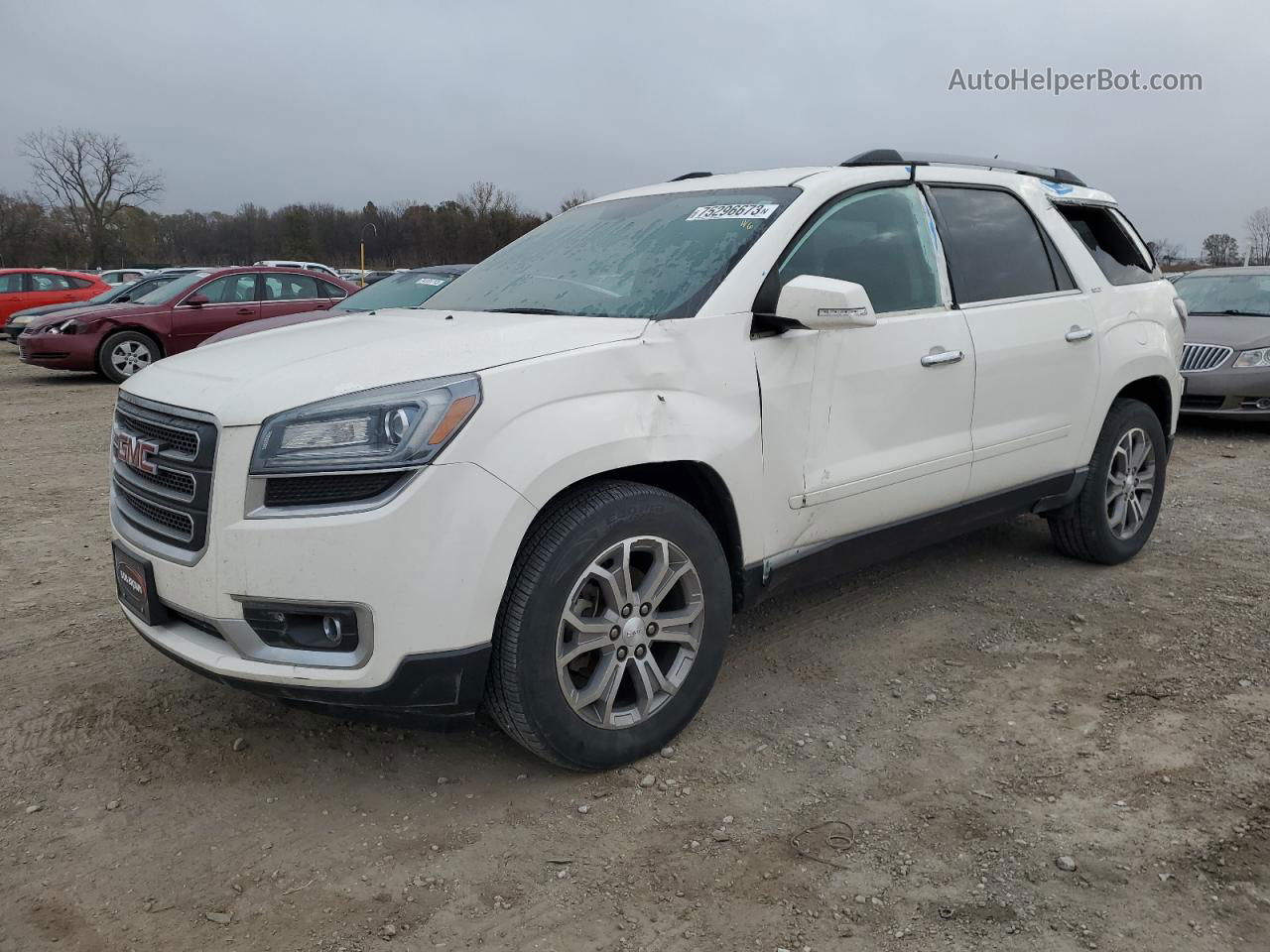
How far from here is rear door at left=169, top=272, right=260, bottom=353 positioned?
13.2m

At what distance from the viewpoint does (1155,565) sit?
4992 millimetres

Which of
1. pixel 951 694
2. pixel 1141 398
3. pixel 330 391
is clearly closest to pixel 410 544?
pixel 330 391

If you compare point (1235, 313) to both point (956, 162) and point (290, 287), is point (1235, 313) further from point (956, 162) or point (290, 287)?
point (290, 287)

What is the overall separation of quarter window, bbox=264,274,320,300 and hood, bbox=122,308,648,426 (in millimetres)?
11227

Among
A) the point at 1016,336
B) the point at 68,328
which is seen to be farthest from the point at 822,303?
the point at 68,328

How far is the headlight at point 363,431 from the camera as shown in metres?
2.47

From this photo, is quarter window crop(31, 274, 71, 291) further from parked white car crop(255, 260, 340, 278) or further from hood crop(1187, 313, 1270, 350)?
hood crop(1187, 313, 1270, 350)

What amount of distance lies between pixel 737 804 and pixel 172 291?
13.1m

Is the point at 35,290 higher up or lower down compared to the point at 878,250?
lower down

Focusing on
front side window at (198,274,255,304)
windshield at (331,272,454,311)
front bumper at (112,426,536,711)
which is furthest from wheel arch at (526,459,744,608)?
front side window at (198,274,255,304)

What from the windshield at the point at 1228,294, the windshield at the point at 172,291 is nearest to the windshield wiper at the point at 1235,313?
the windshield at the point at 1228,294

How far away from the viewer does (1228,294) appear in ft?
33.7

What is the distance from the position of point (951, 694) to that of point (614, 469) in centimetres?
160

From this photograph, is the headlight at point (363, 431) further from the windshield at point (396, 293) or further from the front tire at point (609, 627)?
the windshield at point (396, 293)
